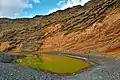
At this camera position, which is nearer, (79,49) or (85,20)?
(79,49)

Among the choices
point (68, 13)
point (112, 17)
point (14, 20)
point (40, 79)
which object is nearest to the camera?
point (40, 79)

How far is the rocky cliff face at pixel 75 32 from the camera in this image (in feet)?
278

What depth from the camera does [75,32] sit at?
9794 cm

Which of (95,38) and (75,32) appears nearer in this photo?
(95,38)

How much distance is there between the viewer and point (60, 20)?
113 m

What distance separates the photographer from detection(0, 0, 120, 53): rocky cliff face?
8475cm

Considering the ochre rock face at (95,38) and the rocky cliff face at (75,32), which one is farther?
the rocky cliff face at (75,32)

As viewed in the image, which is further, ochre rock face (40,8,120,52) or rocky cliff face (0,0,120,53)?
rocky cliff face (0,0,120,53)

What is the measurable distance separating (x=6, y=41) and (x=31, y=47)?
15.7 m

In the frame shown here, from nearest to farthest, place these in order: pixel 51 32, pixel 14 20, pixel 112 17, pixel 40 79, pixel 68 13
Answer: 1. pixel 40 79
2. pixel 112 17
3. pixel 51 32
4. pixel 68 13
5. pixel 14 20

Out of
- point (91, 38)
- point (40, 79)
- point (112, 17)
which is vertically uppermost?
point (112, 17)

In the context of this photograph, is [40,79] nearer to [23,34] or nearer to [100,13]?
[100,13]

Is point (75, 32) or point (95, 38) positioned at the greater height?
point (75, 32)

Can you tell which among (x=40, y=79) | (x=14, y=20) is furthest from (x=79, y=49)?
(x=14, y=20)
